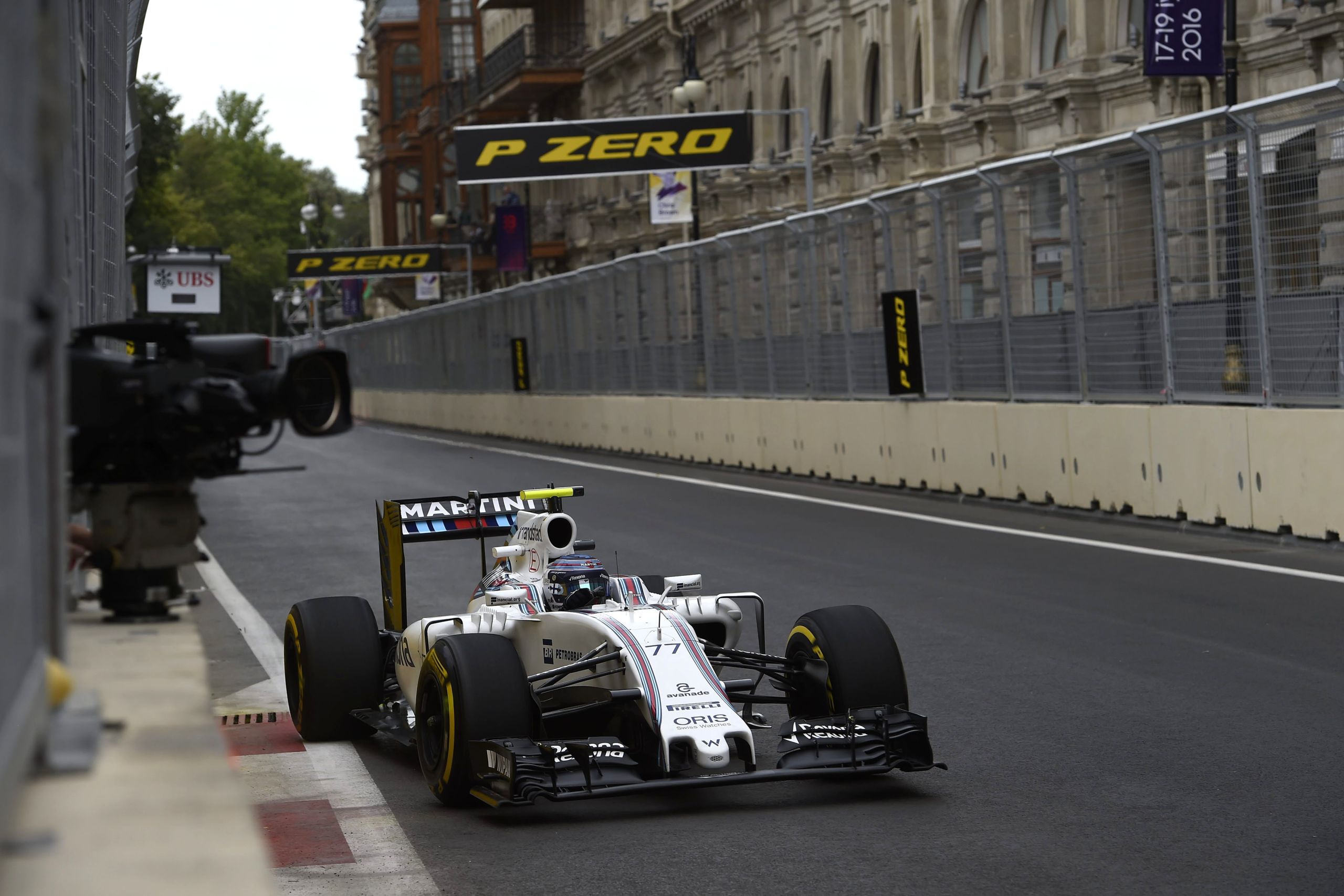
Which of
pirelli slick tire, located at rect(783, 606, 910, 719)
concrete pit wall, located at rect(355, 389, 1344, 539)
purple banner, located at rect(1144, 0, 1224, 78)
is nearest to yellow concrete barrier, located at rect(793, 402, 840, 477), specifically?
concrete pit wall, located at rect(355, 389, 1344, 539)

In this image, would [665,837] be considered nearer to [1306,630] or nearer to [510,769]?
[510,769]

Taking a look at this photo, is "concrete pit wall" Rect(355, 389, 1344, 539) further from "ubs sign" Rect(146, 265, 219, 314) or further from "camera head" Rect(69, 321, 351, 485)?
"camera head" Rect(69, 321, 351, 485)

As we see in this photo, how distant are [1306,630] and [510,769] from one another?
5308mm

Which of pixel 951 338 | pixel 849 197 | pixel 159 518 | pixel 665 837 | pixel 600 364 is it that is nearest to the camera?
pixel 159 518

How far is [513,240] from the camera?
57969 millimetres

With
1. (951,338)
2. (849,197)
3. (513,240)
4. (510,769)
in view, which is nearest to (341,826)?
(510,769)

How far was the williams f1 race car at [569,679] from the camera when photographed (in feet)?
21.7

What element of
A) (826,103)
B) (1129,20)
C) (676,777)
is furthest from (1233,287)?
(826,103)

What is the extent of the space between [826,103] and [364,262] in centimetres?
4034

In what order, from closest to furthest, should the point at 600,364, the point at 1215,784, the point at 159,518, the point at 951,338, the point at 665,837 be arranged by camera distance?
the point at 159,518 → the point at 665,837 → the point at 1215,784 → the point at 951,338 → the point at 600,364

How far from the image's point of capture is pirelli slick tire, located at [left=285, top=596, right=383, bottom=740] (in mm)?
8219

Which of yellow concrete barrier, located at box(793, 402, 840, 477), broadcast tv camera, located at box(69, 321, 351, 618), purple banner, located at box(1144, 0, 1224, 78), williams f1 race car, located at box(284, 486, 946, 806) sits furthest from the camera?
yellow concrete barrier, located at box(793, 402, 840, 477)

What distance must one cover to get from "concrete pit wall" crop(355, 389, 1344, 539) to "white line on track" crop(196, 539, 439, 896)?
25.1 ft

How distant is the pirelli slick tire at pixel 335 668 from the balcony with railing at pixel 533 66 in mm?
51759
